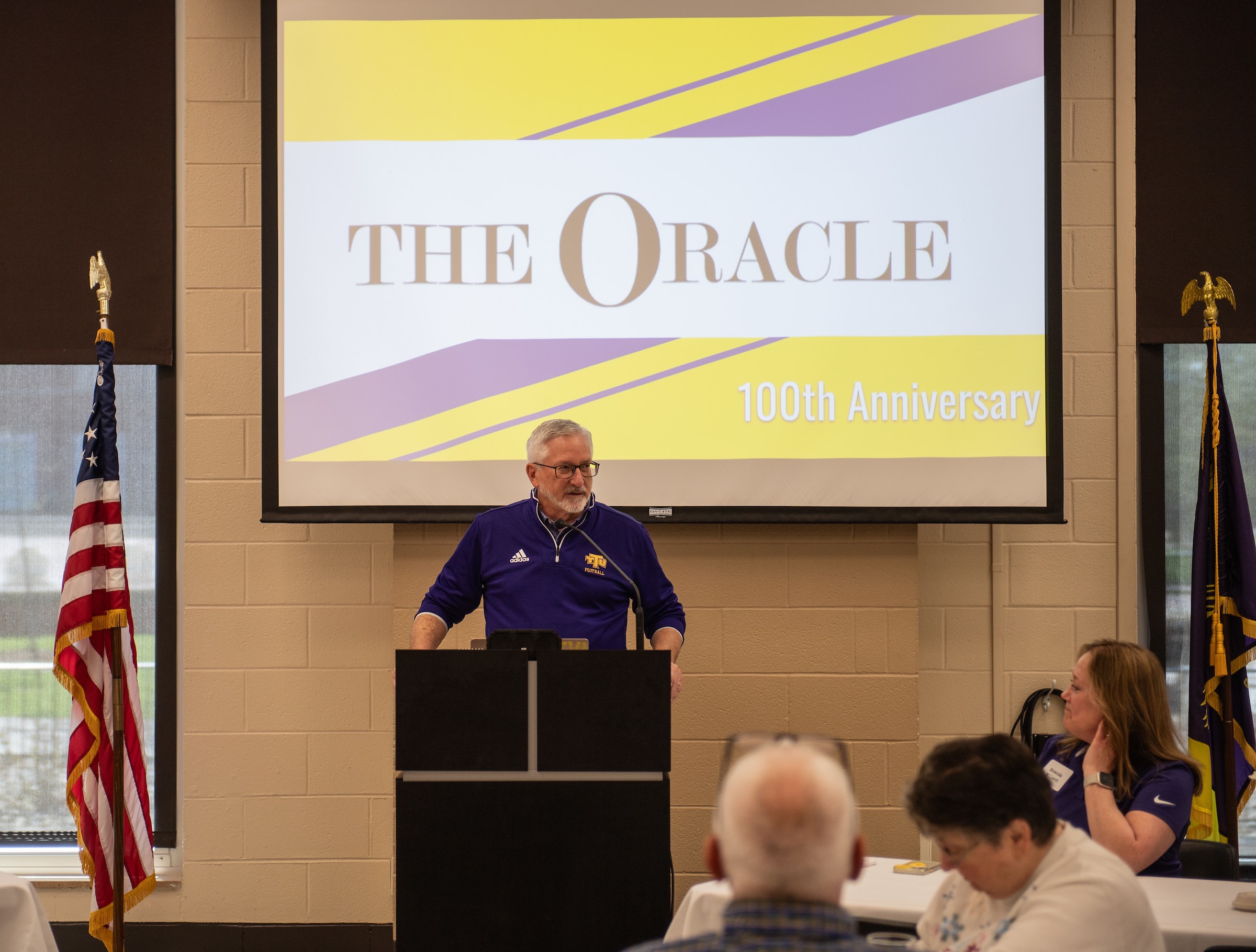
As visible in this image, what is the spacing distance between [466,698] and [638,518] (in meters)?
1.46

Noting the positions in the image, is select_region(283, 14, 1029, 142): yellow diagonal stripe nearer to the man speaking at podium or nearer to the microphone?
the man speaking at podium

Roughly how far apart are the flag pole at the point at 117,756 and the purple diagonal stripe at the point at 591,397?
104 cm

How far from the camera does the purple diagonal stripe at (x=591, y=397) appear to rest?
12.8ft

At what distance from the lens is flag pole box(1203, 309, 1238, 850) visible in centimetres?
364

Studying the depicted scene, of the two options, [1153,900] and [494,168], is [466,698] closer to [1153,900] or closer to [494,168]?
[1153,900]

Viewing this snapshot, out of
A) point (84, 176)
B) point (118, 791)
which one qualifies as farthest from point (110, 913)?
point (84, 176)

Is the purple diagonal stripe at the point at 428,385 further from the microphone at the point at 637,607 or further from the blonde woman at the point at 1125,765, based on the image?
the blonde woman at the point at 1125,765

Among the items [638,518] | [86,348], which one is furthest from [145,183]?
[638,518]

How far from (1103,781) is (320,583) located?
272 cm

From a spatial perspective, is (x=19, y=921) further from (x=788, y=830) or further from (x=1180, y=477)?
(x=1180, y=477)

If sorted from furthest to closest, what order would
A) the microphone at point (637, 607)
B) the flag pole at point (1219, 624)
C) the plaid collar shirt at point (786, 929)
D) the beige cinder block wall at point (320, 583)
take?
the beige cinder block wall at point (320, 583)
the flag pole at point (1219, 624)
the microphone at point (637, 607)
the plaid collar shirt at point (786, 929)

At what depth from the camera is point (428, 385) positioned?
3.91 m

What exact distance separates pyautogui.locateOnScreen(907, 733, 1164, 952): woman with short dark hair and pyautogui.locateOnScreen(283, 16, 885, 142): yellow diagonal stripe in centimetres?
289

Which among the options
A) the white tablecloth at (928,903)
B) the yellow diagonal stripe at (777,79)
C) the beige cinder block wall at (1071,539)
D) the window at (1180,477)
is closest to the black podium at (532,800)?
the white tablecloth at (928,903)
